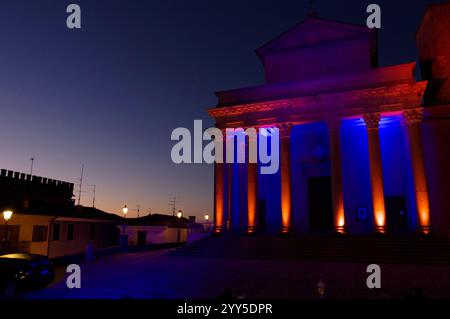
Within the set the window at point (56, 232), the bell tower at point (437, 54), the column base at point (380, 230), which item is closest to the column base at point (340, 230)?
the column base at point (380, 230)

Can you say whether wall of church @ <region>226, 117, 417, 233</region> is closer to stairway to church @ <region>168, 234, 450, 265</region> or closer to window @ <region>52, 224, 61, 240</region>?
stairway to church @ <region>168, 234, 450, 265</region>

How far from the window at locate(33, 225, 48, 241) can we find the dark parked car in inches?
626

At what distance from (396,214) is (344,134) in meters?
6.13

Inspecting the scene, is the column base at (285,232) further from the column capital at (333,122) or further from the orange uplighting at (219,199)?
the column capital at (333,122)

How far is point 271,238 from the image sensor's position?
20.1 m

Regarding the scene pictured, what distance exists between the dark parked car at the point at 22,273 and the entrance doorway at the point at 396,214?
19.3 meters

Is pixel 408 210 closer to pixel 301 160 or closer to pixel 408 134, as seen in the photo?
pixel 408 134

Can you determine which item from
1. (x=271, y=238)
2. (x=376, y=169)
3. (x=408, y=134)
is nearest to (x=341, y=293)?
(x=271, y=238)

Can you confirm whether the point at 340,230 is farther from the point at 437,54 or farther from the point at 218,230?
the point at 437,54

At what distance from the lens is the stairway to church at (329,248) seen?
16.1 metres

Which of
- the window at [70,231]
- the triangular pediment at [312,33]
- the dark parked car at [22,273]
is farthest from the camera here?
the window at [70,231]

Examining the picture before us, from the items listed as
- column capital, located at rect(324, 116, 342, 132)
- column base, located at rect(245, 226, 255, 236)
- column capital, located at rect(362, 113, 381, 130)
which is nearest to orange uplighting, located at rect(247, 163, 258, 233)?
column base, located at rect(245, 226, 255, 236)

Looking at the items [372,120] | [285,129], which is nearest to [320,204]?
[285,129]

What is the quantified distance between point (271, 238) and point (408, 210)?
8.97 m
